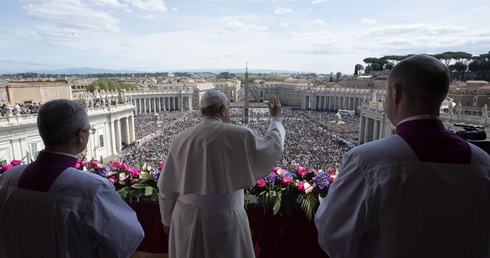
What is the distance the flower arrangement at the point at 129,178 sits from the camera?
4141 millimetres

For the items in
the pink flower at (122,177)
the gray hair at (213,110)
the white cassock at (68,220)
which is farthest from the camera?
the pink flower at (122,177)

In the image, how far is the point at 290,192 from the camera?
3.79 metres

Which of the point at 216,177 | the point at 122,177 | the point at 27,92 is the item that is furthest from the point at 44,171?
the point at 27,92

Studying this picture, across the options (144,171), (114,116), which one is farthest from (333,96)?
(144,171)

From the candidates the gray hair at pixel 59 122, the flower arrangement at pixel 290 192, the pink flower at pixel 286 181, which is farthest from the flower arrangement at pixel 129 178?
the gray hair at pixel 59 122

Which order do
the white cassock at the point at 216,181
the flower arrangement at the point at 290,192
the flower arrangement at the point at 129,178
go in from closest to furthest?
the white cassock at the point at 216,181 < the flower arrangement at the point at 290,192 < the flower arrangement at the point at 129,178

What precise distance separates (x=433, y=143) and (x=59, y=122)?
2.08 metres

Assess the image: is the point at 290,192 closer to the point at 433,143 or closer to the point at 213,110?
the point at 213,110

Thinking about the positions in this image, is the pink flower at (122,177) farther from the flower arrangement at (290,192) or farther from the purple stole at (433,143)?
the purple stole at (433,143)

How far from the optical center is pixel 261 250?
4000 millimetres

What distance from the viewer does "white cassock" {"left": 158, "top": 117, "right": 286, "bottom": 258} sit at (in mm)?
2766

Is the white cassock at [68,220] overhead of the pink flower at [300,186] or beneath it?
overhead

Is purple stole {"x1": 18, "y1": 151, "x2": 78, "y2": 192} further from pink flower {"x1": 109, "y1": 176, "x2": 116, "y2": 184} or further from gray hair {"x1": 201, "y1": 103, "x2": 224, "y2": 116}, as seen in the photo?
pink flower {"x1": 109, "y1": 176, "x2": 116, "y2": 184}

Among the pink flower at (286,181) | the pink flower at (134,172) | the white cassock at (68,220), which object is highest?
the white cassock at (68,220)
